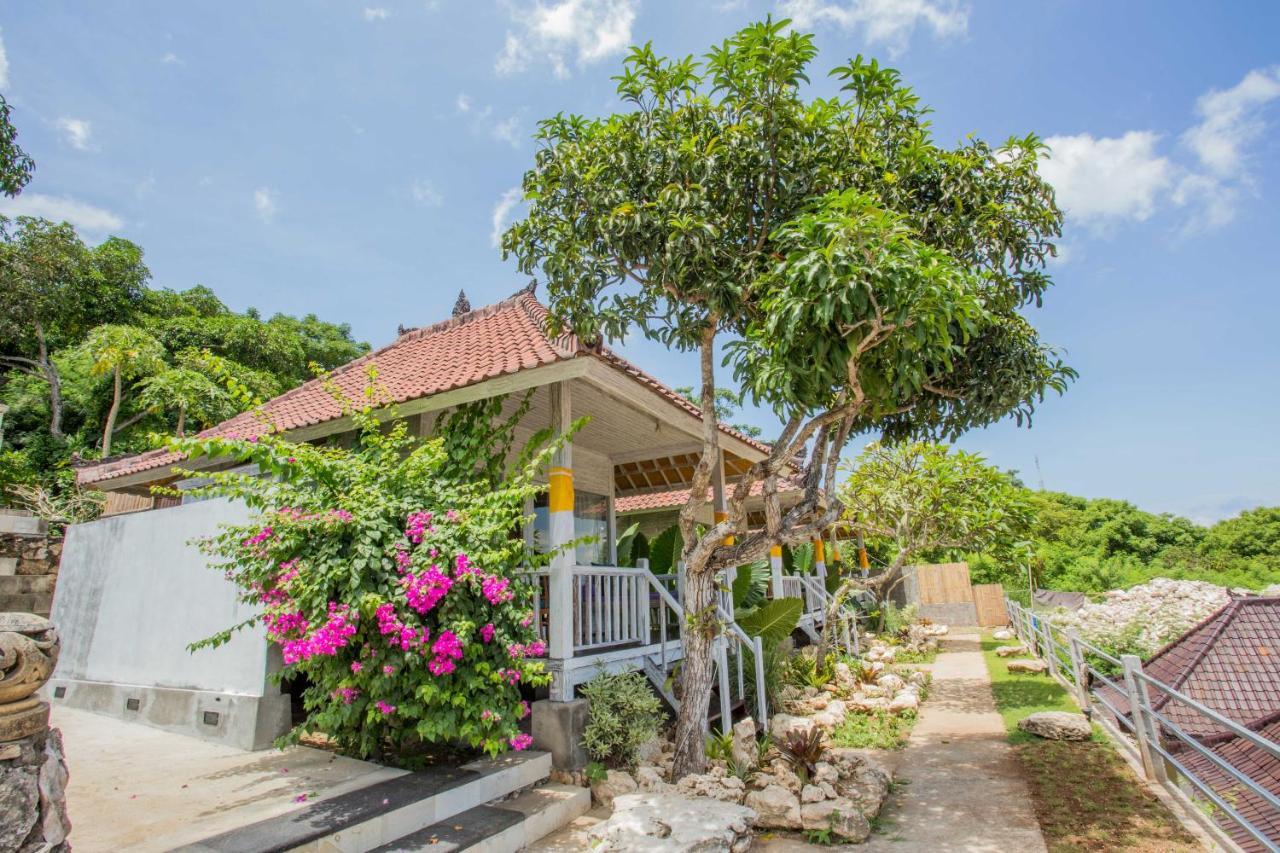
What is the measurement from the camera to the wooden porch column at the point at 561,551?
6.04 metres

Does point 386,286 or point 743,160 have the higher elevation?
point 386,286

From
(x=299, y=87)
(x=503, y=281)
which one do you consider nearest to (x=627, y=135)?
(x=503, y=281)

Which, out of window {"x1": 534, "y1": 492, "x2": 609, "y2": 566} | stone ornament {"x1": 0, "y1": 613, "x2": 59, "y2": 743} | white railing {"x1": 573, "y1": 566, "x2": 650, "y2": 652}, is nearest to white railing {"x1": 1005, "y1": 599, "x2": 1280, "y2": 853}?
white railing {"x1": 573, "y1": 566, "x2": 650, "y2": 652}

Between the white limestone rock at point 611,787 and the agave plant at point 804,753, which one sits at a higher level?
the agave plant at point 804,753

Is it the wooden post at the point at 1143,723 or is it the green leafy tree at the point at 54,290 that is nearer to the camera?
the wooden post at the point at 1143,723

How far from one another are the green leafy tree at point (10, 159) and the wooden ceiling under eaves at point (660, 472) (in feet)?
32.8

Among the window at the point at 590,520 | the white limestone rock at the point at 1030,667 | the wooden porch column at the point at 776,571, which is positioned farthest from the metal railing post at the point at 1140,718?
the white limestone rock at the point at 1030,667

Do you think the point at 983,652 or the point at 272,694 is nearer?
the point at 272,694

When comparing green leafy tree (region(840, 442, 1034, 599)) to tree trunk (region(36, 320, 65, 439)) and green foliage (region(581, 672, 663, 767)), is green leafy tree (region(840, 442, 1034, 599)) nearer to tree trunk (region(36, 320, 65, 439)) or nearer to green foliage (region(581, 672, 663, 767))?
green foliage (region(581, 672, 663, 767))

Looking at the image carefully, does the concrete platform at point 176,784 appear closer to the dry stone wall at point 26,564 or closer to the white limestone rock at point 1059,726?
the dry stone wall at point 26,564

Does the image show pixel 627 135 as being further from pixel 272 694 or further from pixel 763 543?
pixel 272 694

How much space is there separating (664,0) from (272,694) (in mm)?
7578

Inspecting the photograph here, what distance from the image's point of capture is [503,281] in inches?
359

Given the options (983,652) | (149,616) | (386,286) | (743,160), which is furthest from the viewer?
(983,652)
